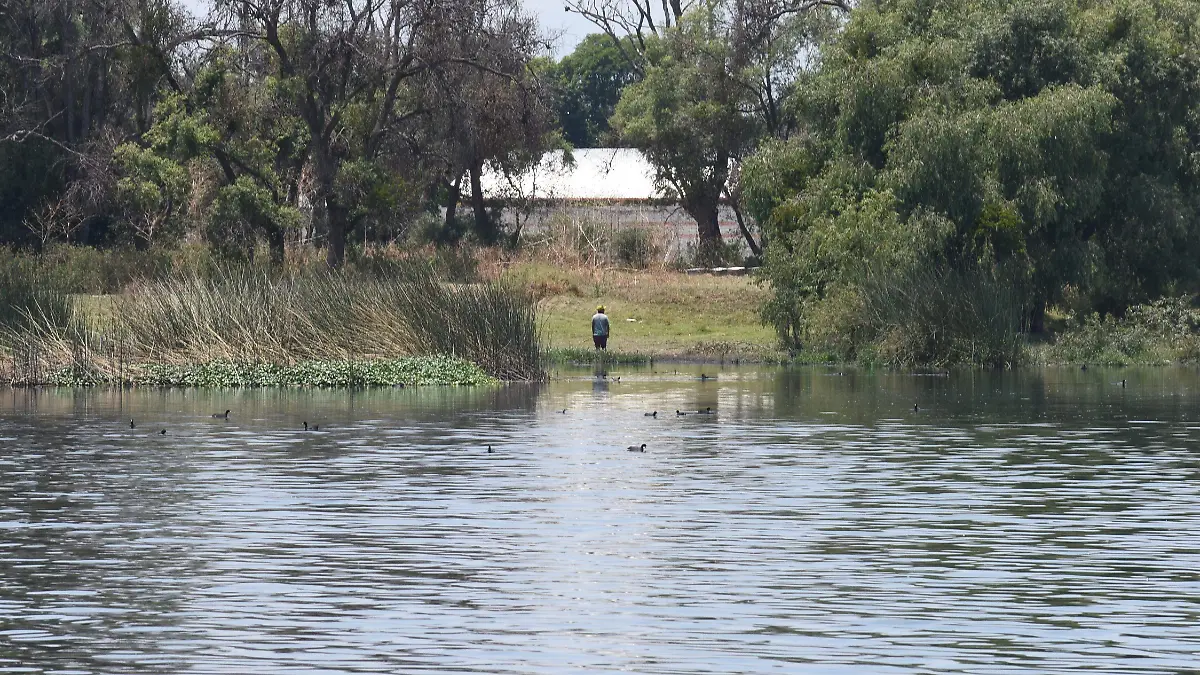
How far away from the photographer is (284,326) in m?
39.7

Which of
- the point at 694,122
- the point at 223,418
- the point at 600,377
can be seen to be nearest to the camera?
the point at 223,418

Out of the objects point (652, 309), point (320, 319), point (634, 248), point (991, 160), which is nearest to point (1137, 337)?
point (991, 160)

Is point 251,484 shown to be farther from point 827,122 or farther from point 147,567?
point 827,122

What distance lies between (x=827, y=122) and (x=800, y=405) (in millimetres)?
20254

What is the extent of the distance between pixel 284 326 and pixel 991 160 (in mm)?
19405

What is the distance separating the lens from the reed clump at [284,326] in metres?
39.2

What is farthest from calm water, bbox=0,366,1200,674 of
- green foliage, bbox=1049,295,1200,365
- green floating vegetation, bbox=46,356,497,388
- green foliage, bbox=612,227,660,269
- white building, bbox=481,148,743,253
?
white building, bbox=481,148,743,253

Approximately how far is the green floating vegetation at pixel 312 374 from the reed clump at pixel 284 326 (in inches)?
5.4

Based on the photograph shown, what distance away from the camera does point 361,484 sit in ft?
74.0

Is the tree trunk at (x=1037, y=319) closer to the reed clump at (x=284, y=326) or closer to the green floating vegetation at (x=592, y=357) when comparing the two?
the green floating vegetation at (x=592, y=357)

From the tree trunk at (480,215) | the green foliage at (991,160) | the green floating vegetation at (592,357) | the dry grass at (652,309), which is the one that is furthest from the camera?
the tree trunk at (480,215)

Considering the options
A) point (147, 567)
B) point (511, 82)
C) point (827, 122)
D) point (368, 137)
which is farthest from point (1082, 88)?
point (147, 567)

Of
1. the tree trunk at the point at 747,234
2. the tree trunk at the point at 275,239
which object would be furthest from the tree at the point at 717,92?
the tree trunk at the point at 275,239

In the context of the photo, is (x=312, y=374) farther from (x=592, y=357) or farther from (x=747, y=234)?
(x=747, y=234)
